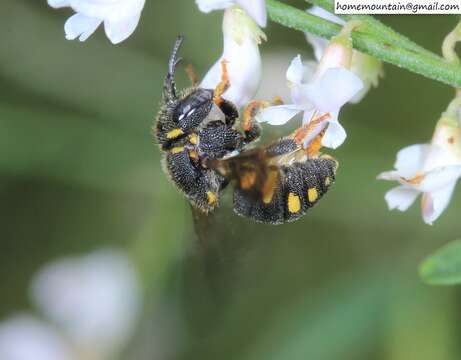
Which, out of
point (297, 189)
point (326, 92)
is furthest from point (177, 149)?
point (326, 92)

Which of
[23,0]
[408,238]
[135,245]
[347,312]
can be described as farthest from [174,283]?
[23,0]

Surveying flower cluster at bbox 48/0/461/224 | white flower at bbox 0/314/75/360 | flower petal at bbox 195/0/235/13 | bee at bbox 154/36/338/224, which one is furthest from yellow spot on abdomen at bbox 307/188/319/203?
white flower at bbox 0/314/75/360

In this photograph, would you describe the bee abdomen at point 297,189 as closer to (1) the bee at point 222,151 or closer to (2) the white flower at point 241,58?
(1) the bee at point 222,151

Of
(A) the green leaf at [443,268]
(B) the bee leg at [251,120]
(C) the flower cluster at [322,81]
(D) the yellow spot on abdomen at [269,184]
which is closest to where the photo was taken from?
(D) the yellow spot on abdomen at [269,184]

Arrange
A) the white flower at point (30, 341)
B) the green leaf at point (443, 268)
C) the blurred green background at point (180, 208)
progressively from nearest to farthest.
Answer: the green leaf at point (443, 268), the blurred green background at point (180, 208), the white flower at point (30, 341)

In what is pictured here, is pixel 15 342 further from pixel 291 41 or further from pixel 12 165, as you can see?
pixel 291 41

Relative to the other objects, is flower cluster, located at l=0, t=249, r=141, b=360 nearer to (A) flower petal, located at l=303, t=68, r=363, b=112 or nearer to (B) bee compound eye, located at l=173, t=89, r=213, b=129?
(B) bee compound eye, located at l=173, t=89, r=213, b=129

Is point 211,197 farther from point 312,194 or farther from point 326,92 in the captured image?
point 326,92

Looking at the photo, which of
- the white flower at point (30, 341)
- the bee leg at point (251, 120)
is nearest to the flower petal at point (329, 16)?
the bee leg at point (251, 120)
